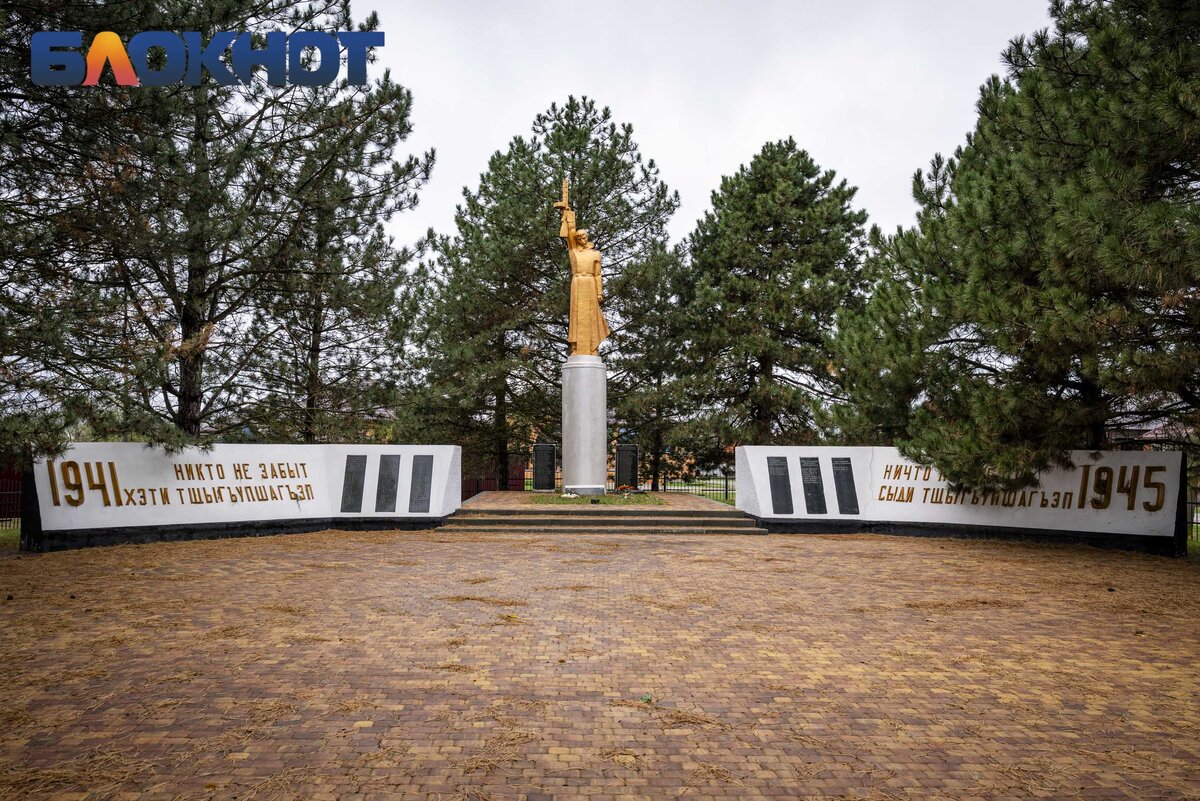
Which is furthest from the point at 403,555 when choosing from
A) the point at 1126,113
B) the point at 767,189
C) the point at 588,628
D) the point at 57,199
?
the point at 767,189

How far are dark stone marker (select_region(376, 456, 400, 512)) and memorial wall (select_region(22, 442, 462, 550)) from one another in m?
0.02

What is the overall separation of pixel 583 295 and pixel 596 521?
582 cm

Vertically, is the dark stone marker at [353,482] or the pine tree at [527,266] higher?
the pine tree at [527,266]

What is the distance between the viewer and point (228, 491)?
39.4ft

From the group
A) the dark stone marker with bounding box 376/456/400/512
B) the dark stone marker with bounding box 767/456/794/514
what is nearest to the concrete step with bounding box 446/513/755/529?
the dark stone marker with bounding box 767/456/794/514

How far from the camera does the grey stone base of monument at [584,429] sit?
647 inches

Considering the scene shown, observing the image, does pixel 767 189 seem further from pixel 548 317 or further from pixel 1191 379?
pixel 1191 379

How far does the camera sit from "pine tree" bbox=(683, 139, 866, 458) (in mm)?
21328

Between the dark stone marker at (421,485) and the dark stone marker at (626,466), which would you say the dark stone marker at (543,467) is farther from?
the dark stone marker at (421,485)

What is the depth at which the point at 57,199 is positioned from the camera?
309 inches

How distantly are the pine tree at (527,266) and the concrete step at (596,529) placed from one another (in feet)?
25.0

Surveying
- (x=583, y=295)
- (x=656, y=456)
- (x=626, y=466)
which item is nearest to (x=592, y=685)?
(x=583, y=295)

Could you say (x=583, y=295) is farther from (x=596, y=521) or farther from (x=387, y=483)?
Answer: (x=387, y=483)

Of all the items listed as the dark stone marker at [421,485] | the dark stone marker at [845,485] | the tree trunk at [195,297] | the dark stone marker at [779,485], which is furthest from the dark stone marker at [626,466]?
the tree trunk at [195,297]
